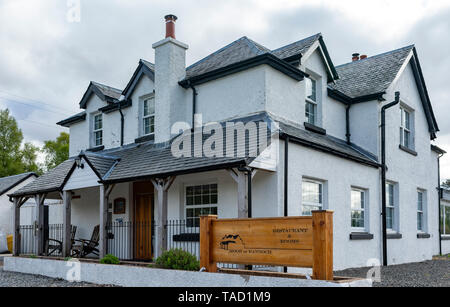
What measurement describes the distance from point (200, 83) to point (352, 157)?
5.11 meters

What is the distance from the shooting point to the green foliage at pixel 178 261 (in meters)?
10.0

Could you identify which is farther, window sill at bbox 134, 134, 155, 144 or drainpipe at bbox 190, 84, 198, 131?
window sill at bbox 134, 134, 155, 144

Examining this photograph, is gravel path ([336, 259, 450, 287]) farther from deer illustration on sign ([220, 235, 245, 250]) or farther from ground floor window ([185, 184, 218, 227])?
ground floor window ([185, 184, 218, 227])

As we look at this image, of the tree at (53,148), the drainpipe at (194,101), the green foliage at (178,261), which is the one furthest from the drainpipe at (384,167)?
the tree at (53,148)

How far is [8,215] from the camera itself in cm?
2622

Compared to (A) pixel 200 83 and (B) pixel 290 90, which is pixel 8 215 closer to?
(A) pixel 200 83

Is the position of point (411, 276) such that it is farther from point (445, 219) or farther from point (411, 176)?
point (445, 219)

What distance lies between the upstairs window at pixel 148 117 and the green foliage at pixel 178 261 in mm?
6691

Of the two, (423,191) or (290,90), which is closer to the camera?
(290,90)

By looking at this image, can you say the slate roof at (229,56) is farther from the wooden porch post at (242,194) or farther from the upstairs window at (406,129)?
the upstairs window at (406,129)

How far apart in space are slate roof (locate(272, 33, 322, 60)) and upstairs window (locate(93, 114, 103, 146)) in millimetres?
7606

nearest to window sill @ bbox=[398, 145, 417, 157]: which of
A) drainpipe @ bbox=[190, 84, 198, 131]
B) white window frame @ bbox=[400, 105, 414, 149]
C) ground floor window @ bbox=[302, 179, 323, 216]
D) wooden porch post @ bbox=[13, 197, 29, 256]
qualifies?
white window frame @ bbox=[400, 105, 414, 149]

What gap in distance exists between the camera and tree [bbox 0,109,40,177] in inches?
1703
